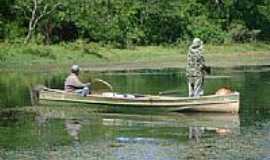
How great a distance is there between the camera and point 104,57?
176 ft

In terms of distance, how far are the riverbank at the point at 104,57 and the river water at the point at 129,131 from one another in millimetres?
16115

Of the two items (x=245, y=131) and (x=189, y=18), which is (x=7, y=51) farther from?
(x=245, y=131)

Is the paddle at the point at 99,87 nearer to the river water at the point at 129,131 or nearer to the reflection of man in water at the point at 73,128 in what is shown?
the river water at the point at 129,131

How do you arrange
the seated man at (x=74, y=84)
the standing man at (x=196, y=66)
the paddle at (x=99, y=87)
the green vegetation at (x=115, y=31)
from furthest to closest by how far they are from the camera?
the green vegetation at (x=115, y=31) < the paddle at (x=99, y=87) < the seated man at (x=74, y=84) < the standing man at (x=196, y=66)

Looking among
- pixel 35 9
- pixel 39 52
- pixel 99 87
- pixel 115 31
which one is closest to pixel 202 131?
pixel 99 87

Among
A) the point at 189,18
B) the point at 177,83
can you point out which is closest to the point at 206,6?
the point at 189,18

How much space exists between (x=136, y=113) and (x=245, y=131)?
17.4 feet

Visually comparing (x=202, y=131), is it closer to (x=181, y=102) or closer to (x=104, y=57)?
(x=181, y=102)

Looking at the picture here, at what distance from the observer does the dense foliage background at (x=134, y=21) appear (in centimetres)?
5816

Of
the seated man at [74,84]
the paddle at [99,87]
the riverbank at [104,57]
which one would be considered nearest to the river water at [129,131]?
the seated man at [74,84]

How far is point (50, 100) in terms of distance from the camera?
2764 centimetres

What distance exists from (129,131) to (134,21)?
144 feet

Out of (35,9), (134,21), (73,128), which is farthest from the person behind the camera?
(134,21)

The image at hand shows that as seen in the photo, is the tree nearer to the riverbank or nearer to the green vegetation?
the green vegetation
